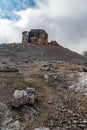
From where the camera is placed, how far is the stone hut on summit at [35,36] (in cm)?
5884

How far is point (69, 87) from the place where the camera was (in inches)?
766

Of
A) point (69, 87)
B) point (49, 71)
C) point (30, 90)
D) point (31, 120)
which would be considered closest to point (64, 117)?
point (31, 120)

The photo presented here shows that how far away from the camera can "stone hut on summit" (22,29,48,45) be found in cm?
5884

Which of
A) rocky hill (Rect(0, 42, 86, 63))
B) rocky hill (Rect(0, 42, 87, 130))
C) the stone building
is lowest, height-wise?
rocky hill (Rect(0, 42, 87, 130))

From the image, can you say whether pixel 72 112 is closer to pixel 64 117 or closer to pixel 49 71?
pixel 64 117

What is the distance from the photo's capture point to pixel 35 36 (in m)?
59.6

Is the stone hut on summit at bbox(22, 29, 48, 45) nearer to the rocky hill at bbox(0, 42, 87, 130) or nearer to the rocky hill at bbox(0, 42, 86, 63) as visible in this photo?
the rocky hill at bbox(0, 42, 86, 63)

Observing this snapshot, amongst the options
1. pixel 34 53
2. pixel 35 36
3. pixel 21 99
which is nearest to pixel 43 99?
pixel 21 99

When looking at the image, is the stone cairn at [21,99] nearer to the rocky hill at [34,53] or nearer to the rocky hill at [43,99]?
the rocky hill at [43,99]

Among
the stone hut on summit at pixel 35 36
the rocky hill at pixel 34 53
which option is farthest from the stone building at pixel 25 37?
the rocky hill at pixel 34 53

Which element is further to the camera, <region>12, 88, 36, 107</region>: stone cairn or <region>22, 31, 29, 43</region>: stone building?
<region>22, 31, 29, 43</region>: stone building

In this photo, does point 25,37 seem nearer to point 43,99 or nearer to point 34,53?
point 34,53

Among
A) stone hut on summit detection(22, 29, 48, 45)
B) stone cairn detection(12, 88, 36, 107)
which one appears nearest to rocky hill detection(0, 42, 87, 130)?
stone cairn detection(12, 88, 36, 107)

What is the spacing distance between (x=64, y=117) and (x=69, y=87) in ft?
14.0
